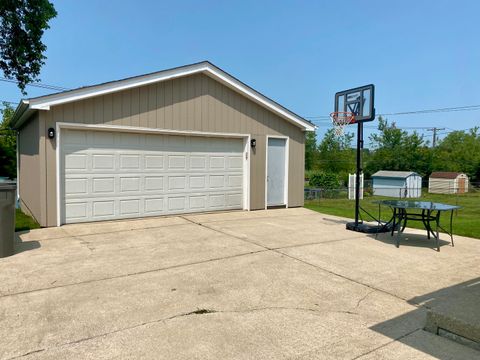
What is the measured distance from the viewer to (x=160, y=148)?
9055 mm

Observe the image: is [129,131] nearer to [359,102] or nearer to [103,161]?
[103,161]

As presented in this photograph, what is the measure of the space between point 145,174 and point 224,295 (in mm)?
5664

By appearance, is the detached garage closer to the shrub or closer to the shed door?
the shrub

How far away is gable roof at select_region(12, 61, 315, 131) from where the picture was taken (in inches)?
290

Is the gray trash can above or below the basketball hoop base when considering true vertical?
above

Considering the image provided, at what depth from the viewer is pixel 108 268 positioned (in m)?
4.73

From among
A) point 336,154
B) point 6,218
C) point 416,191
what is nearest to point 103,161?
point 6,218

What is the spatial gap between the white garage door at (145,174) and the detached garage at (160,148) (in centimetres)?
2

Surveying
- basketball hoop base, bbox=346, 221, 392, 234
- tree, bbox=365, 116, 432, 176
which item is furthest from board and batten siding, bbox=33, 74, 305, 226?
tree, bbox=365, 116, 432, 176

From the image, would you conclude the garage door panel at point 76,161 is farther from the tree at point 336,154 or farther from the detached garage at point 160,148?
the tree at point 336,154

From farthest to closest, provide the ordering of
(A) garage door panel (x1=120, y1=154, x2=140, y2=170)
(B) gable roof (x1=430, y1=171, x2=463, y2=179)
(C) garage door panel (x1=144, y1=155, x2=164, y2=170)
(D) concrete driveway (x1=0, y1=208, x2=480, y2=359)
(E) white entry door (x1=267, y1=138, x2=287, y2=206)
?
(B) gable roof (x1=430, y1=171, x2=463, y2=179)
(E) white entry door (x1=267, y1=138, x2=287, y2=206)
(C) garage door panel (x1=144, y1=155, x2=164, y2=170)
(A) garage door panel (x1=120, y1=154, x2=140, y2=170)
(D) concrete driveway (x1=0, y1=208, x2=480, y2=359)

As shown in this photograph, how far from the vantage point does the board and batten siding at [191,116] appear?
7.65 meters

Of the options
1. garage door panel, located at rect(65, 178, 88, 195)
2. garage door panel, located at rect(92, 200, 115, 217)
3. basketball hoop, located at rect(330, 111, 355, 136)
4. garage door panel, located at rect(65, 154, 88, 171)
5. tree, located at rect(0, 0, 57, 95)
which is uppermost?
tree, located at rect(0, 0, 57, 95)

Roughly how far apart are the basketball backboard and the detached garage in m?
2.79
